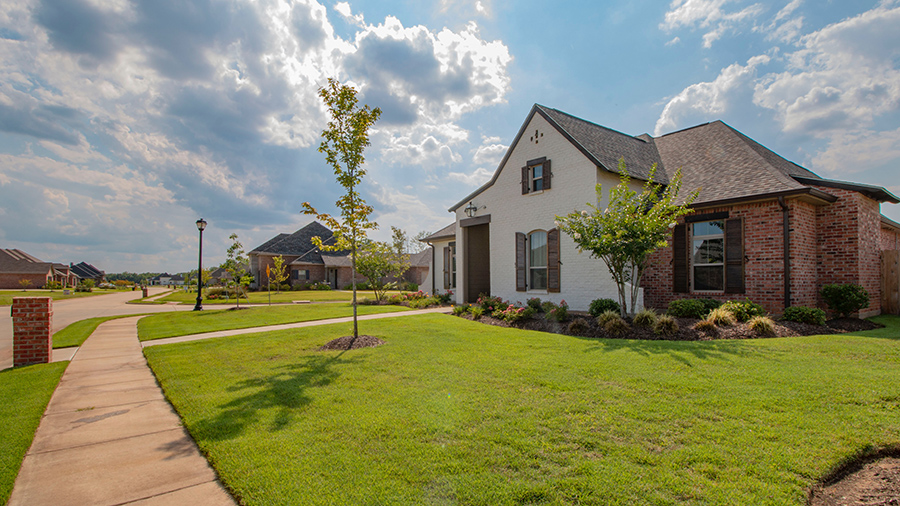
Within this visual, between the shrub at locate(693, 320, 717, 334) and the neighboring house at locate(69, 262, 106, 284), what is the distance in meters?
Result: 104

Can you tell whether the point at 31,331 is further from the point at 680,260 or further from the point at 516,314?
the point at 680,260

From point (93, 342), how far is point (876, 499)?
13.3 m

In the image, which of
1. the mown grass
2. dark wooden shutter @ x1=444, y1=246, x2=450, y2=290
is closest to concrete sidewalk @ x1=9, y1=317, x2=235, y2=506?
the mown grass

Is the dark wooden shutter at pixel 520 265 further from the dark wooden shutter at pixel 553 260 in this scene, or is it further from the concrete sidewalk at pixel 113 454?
the concrete sidewalk at pixel 113 454

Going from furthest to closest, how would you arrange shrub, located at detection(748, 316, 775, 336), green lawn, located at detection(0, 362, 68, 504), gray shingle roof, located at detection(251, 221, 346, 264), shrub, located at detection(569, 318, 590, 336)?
gray shingle roof, located at detection(251, 221, 346, 264) → shrub, located at detection(569, 318, 590, 336) → shrub, located at detection(748, 316, 775, 336) → green lawn, located at detection(0, 362, 68, 504)

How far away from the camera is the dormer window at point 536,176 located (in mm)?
13555

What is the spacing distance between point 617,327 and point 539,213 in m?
5.65

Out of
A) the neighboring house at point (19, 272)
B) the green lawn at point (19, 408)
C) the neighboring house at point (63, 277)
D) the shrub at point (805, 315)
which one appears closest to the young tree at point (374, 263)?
the green lawn at point (19, 408)

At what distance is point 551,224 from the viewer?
43.9ft

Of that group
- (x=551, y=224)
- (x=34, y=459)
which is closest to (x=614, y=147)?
(x=551, y=224)

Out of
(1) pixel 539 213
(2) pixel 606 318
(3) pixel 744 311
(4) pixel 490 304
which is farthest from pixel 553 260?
(3) pixel 744 311

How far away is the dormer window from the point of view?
1355 cm

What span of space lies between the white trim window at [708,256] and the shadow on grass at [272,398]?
393 inches

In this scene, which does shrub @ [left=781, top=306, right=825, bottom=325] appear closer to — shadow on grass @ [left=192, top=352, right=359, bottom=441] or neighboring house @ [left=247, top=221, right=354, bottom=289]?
shadow on grass @ [left=192, top=352, right=359, bottom=441]
